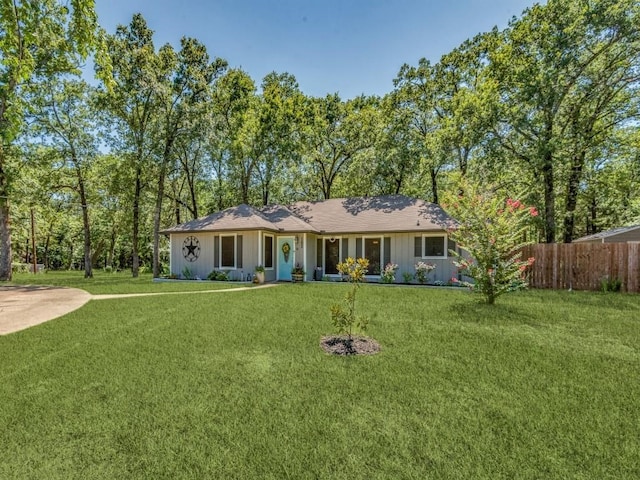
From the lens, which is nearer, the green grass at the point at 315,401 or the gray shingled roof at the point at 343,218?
the green grass at the point at 315,401

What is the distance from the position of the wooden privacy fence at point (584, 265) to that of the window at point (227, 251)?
1176 centimetres

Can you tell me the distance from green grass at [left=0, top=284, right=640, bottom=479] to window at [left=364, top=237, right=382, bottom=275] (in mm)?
8412

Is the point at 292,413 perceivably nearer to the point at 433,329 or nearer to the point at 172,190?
the point at 433,329

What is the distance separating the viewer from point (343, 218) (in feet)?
53.2

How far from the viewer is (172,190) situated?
26219 mm

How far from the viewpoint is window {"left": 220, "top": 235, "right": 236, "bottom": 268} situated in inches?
578

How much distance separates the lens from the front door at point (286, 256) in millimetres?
14984

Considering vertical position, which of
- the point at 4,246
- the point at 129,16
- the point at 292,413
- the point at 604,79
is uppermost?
the point at 129,16

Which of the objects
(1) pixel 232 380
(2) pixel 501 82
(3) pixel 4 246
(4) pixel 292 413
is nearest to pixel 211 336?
(1) pixel 232 380

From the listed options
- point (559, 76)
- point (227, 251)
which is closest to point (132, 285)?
point (227, 251)

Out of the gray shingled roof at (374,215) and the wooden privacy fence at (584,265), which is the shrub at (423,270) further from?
the wooden privacy fence at (584,265)

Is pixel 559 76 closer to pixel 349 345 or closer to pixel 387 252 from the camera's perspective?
pixel 387 252

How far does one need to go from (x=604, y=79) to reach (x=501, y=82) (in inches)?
150

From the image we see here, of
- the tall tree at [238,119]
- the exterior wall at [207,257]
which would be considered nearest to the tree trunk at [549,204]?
the exterior wall at [207,257]
